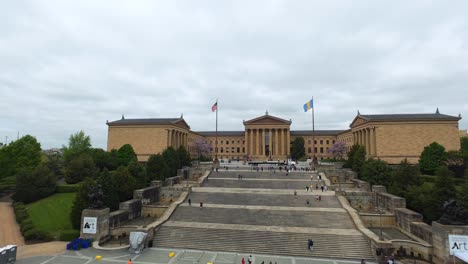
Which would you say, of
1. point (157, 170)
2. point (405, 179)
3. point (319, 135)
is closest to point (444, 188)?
point (405, 179)

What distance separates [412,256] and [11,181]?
219 feet

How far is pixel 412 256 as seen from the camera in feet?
72.4

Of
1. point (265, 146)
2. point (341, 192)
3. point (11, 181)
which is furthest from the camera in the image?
point (265, 146)

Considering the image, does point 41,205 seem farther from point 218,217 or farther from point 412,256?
point 412,256

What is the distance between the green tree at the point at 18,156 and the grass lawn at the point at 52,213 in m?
Answer: 12.3

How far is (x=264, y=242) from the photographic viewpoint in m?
24.0

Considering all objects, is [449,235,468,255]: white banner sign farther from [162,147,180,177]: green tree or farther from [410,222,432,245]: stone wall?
[162,147,180,177]: green tree

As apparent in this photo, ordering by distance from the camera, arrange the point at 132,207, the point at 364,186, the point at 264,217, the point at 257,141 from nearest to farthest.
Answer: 1. the point at 264,217
2. the point at 132,207
3. the point at 364,186
4. the point at 257,141

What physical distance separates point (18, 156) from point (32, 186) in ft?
52.4

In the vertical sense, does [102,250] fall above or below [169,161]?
below

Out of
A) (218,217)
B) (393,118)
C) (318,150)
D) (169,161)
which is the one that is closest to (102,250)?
(218,217)

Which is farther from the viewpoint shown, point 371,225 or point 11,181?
point 11,181

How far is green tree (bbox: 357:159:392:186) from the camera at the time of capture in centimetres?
3881

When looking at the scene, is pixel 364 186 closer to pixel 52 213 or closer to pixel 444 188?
pixel 444 188
